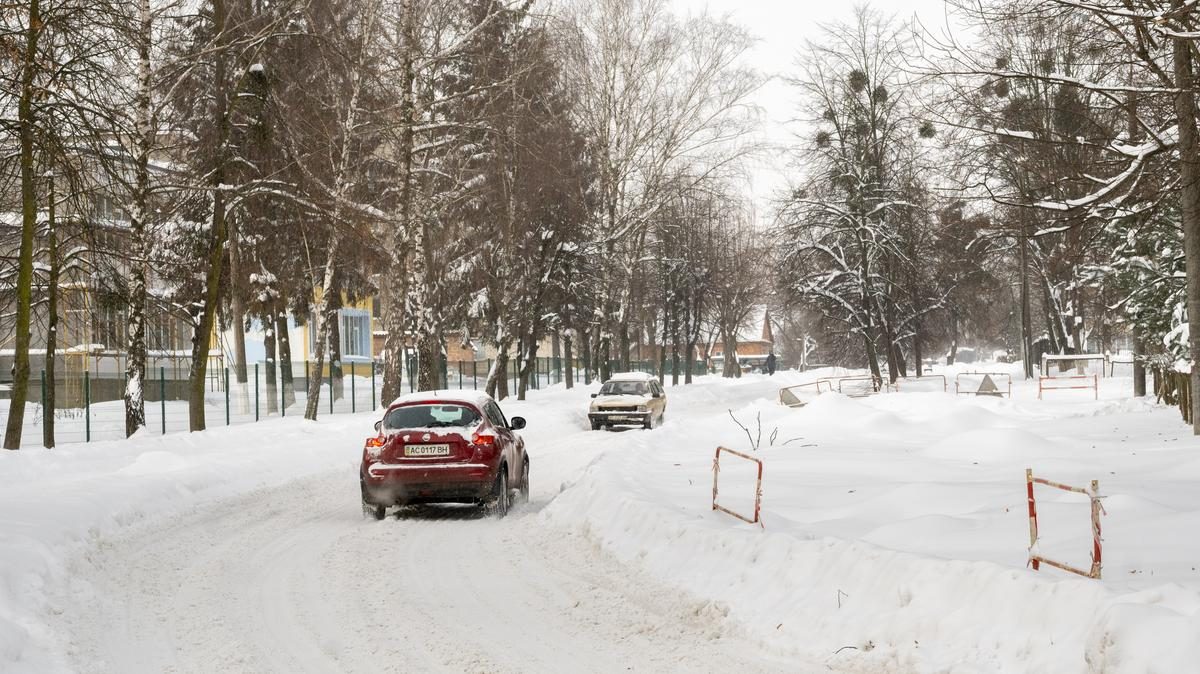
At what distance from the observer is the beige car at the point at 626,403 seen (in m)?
31.7

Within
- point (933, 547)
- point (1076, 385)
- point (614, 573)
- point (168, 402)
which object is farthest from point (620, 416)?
point (1076, 385)

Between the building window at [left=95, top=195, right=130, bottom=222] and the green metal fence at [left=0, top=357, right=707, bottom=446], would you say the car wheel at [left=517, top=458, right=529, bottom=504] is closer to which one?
the building window at [left=95, top=195, right=130, bottom=222]

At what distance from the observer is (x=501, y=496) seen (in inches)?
570

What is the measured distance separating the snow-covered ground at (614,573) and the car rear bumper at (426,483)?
1.34 feet

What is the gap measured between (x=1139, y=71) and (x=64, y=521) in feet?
54.5

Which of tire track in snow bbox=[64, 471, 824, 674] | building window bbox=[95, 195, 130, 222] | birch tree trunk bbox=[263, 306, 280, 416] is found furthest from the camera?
birch tree trunk bbox=[263, 306, 280, 416]

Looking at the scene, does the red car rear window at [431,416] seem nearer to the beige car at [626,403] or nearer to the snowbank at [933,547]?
the snowbank at [933,547]

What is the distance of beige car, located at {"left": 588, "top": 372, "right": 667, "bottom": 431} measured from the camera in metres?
31.7

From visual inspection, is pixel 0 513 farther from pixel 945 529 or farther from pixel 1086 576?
pixel 1086 576

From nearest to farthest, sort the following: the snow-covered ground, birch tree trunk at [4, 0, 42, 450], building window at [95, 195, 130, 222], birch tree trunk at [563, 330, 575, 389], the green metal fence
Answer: the snow-covered ground < birch tree trunk at [4, 0, 42, 450] < building window at [95, 195, 130, 222] < the green metal fence < birch tree trunk at [563, 330, 575, 389]

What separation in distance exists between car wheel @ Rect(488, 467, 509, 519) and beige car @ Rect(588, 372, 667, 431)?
666 inches

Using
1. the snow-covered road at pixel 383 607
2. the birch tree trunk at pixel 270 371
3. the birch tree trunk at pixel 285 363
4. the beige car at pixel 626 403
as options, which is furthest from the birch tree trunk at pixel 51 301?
the beige car at pixel 626 403

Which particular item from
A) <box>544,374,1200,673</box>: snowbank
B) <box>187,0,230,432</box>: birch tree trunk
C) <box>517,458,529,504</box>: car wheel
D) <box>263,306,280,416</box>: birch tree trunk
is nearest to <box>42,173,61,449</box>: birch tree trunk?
<box>187,0,230,432</box>: birch tree trunk

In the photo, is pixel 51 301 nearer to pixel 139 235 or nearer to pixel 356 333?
pixel 139 235
